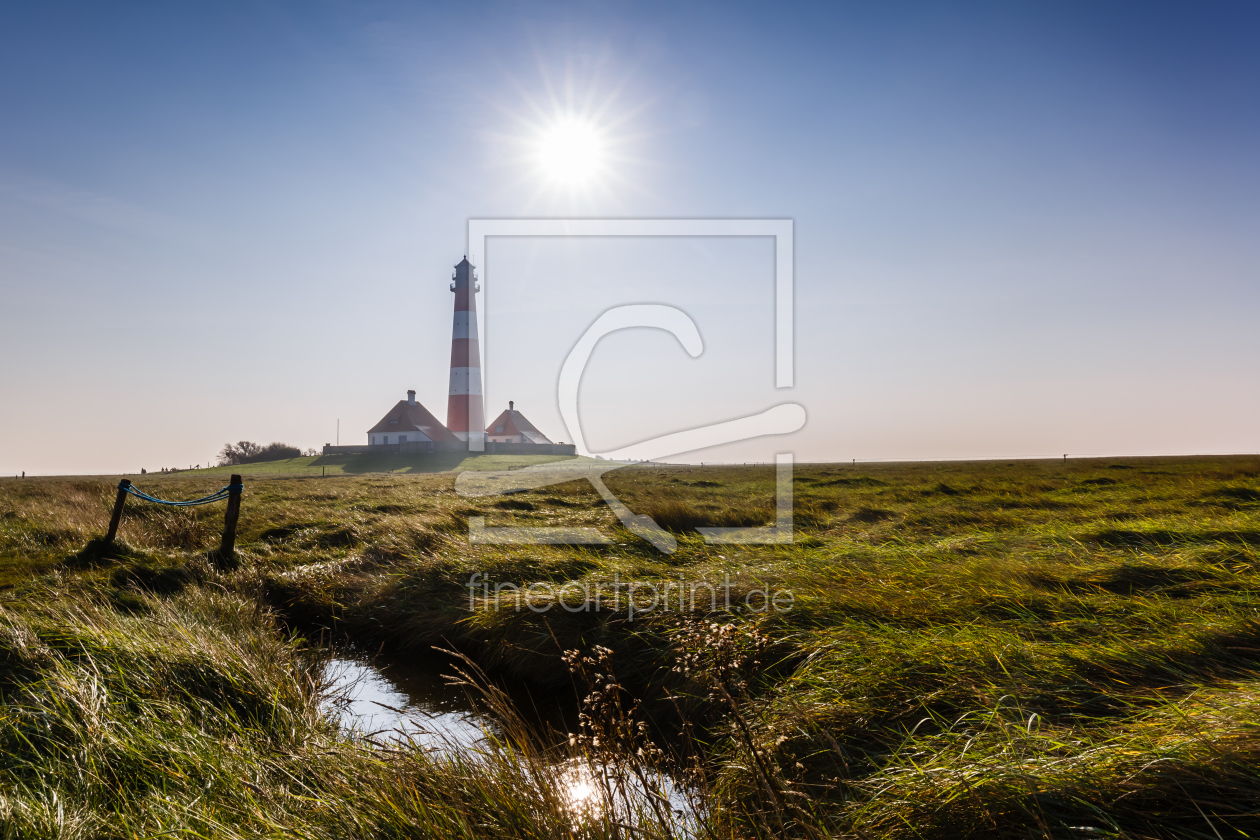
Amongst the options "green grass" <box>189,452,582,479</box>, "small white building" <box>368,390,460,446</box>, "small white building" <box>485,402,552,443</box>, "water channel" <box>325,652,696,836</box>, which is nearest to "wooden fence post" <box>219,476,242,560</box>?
"water channel" <box>325,652,696,836</box>

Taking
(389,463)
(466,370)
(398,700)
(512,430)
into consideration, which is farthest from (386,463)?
(398,700)

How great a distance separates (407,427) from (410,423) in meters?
0.52

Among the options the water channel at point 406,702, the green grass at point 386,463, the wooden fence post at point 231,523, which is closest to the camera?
the water channel at point 406,702

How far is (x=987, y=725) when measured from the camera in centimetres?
363

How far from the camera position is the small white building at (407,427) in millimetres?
60656

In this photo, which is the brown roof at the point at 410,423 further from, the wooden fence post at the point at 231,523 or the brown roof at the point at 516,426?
the wooden fence post at the point at 231,523

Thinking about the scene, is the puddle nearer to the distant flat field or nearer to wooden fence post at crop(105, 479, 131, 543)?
wooden fence post at crop(105, 479, 131, 543)

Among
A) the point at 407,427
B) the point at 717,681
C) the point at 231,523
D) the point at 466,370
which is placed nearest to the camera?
the point at 717,681

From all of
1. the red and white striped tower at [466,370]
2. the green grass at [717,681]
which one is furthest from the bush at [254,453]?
the green grass at [717,681]

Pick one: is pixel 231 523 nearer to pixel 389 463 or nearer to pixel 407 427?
pixel 389 463

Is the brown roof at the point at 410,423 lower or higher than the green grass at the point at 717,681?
higher

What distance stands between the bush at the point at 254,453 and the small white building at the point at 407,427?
719cm

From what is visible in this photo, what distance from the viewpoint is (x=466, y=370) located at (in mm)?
54219

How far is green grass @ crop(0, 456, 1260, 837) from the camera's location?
9.39 ft
